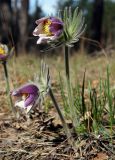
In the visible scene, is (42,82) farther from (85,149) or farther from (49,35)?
(85,149)

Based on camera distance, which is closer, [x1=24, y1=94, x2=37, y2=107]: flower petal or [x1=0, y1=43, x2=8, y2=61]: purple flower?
[x1=24, y1=94, x2=37, y2=107]: flower petal

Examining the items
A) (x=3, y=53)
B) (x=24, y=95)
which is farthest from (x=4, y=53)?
(x=24, y=95)

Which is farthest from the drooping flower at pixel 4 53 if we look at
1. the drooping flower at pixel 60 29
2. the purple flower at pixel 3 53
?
the drooping flower at pixel 60 29

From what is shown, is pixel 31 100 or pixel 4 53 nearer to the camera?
pixel 31 100

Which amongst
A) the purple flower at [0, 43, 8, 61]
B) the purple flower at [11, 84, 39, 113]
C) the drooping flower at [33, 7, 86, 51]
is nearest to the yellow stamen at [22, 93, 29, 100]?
the purple flower at [11, 84, 39, 113]

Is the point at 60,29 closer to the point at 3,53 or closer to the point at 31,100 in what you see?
the point at 31,100

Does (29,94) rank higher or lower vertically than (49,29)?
lower

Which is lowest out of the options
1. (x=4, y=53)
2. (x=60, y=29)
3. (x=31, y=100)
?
(x=31, y=100)

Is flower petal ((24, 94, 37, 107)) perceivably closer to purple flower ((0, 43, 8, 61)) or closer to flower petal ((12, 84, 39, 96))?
flower petal ((12, 84, 39, 96))

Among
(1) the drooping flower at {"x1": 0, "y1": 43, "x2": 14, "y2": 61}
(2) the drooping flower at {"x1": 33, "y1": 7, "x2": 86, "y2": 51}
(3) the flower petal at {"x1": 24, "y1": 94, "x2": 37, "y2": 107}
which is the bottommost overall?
(3) the flower petal at {"x1": 24, "y1": 94, "x2": 37, "y2": 107}
